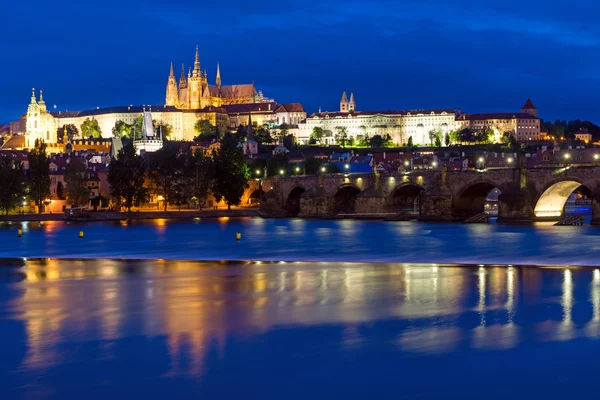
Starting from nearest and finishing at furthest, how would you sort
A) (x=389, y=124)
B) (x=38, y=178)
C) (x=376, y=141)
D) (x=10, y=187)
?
(x=10, y=187), (x=38, y=178), (x=376, y=141), (x=389, y=124)

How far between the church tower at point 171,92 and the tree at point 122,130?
20.7 metres

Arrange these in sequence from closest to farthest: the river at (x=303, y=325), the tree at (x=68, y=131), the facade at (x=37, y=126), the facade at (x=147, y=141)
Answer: the river at (x=303, y=325) < the facade at (x=147, y=141) < the facade at (x=37, y=126) < the tree at (x=68, y=131)

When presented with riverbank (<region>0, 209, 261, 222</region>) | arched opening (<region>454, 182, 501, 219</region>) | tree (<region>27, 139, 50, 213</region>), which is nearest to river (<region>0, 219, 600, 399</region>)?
arched opening (<region>454, 182, 501, 219</region>)

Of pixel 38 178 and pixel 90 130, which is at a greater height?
pixel 90 130

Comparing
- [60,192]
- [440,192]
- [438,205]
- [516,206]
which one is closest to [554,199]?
[516,206]

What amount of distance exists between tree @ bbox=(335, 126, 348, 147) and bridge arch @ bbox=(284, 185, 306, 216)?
91.8 meters

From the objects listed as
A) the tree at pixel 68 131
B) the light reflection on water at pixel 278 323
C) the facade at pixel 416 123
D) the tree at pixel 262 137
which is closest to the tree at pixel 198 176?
the light reflection on water at pixel 278 323

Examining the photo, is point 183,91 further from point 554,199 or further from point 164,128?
point 554,199

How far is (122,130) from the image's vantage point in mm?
161250

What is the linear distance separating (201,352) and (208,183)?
53051 mm

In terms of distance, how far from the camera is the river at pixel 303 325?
1434 cm

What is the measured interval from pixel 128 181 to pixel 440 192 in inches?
903

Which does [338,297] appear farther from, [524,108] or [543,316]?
[524,108]

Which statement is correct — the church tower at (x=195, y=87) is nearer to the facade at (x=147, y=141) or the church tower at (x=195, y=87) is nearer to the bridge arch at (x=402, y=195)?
the facade at (x=147, y=141)
